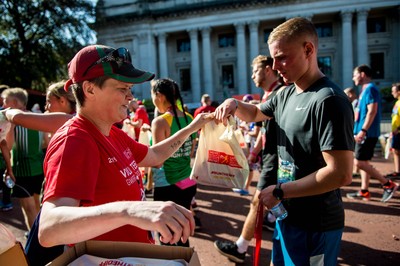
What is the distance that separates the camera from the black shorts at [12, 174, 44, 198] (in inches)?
179

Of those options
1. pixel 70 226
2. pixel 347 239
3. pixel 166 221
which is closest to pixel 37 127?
pixel 70 226

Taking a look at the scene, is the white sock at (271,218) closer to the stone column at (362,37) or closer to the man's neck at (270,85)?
the man's neck at (270,85)

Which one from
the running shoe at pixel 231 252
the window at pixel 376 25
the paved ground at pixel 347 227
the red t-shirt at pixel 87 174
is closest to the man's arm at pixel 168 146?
the red t-shirt at pixel 87 174

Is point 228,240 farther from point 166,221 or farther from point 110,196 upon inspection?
point 166,221

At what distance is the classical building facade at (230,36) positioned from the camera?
105ft

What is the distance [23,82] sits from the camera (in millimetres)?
28078

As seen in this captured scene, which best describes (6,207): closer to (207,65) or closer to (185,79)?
(207,65)

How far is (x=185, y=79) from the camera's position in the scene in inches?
1522

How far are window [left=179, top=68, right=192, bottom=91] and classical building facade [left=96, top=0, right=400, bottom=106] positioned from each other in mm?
123

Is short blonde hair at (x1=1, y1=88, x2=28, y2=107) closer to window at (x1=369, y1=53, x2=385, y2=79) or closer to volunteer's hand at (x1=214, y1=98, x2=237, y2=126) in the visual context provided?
volunteer's hand at (x1=214, y1=98, x2=237, y2=126)

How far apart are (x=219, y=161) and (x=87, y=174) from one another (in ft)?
5.85

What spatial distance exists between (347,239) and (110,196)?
4100 mm

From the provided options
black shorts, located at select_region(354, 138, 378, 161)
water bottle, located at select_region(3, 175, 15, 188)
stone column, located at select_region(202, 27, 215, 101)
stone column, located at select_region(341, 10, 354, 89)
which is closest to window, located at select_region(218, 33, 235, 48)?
stone column, located at select_region(202, 27, 215, 101)

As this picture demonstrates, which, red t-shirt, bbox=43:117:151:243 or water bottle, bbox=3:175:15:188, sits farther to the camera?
water bottle, bbox=3:175:15:188
